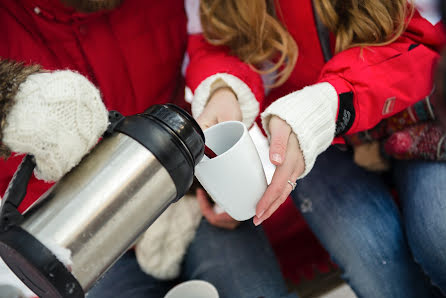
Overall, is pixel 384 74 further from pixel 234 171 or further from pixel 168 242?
pixel 168 242

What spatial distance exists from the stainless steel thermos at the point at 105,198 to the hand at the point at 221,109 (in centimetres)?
20

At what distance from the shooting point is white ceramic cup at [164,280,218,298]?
0.67m

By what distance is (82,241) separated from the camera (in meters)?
0.43

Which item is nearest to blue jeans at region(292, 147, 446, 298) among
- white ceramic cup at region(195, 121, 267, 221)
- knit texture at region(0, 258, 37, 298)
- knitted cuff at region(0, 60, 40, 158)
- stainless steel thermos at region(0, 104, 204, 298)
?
white ceramic cup at region(195, 121, 267, 221)

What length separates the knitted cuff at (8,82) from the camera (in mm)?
428

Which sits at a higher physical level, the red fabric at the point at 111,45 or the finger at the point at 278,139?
the red fabric at the point at 111,45

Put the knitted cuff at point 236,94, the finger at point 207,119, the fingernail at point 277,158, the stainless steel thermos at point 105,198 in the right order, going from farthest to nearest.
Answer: the knitted cuff at point 236,94 < the finger at point 207,119 < the fingernail at point 277,158 < the stainless steel thermos at point 105,198

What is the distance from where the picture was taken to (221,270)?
799 mm

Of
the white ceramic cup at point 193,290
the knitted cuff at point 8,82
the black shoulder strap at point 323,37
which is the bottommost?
the white ceramic cup at point 193,290

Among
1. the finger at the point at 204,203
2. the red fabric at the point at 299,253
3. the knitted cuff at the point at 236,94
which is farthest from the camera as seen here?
the red fabric at the point at 299,253

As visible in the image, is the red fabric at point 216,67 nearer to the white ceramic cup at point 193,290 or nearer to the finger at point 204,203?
the finger at point 204,203

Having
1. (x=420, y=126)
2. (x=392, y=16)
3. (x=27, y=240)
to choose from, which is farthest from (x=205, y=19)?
(x=27, y=240)

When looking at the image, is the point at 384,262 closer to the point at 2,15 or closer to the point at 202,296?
the point at 202,296

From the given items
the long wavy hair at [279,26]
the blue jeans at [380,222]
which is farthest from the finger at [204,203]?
the long wavy hair at [279,26]
